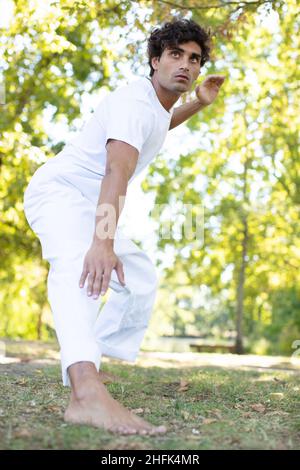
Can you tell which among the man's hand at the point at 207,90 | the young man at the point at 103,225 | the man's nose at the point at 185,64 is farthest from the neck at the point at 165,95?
the man's hand at the point at 207,90

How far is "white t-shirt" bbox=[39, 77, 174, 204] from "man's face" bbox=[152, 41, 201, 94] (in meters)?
0.12

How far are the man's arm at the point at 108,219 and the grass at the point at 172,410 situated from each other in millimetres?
676

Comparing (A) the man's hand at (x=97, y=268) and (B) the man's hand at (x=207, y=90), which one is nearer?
(A) the man's hand at (x=97, y=268)

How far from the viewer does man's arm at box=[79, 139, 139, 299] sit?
2.92 m

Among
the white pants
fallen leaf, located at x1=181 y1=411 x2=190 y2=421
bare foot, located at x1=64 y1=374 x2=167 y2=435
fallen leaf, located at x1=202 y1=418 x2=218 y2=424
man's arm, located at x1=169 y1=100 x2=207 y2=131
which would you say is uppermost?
man's arm, located at x1=169 y1=100 x2=207 y2=131

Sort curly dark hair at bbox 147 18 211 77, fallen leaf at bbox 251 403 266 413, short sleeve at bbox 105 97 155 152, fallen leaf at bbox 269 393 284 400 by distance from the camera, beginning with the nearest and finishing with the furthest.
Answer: short sleeve at bbox 105 97 155 152, fallen leaf at bbox 251 403 266 413, curly dark hair at bbox 147 18 211 77, fallen leaf at bbox 269 393 284 400

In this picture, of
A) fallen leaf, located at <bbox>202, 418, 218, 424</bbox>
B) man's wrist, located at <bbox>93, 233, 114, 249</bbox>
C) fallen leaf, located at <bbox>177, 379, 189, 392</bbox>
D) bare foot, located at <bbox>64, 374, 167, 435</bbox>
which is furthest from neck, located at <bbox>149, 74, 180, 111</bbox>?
fallen leaf, located at <bbox>177, 379, 189, 392</bbox>

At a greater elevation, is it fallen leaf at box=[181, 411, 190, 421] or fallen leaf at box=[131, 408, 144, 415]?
fallen leaf at box=[181, 411, 190, 421]

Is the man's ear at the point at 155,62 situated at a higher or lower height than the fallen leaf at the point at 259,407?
higher

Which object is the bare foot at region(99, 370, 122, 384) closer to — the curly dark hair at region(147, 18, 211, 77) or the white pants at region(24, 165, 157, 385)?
the white pants at region(24, 165, 157, 385)

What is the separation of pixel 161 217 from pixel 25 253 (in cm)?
348

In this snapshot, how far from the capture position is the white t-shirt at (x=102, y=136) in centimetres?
326

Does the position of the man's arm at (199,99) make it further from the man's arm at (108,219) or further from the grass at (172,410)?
the grass at (172,410)

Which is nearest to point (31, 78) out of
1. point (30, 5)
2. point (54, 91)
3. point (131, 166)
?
point (54, 91)
